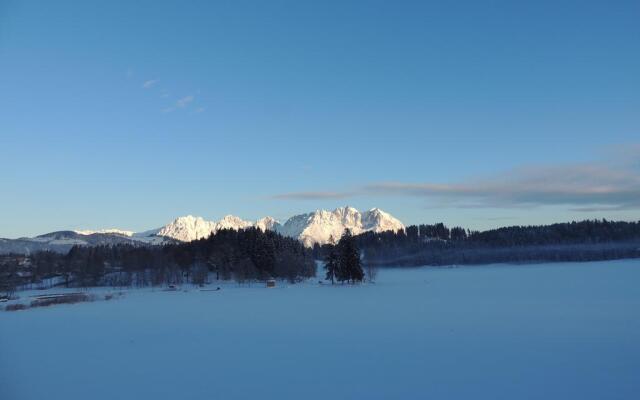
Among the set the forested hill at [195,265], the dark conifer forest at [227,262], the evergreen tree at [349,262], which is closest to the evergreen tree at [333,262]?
the dark conifer forest at [227,262]

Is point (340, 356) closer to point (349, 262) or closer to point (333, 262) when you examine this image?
point (349, 262)

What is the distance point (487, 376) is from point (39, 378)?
17.8 meters

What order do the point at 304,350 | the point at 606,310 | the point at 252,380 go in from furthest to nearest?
1. the point at 606,310
2. the point at 304,350
3. the point at 252,380

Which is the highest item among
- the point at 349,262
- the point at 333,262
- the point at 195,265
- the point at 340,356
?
the point at 195,265

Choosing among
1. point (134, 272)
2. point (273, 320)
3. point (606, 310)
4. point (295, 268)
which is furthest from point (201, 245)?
point (606, 310)

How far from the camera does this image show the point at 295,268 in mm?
99312

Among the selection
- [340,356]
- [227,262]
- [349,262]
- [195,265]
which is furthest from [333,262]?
[340,356]

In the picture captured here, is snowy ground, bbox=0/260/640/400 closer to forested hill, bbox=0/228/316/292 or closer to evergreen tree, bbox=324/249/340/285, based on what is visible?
evergreen tree, bbox=324/249/340/285

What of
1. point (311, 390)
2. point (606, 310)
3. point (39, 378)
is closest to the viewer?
point (311, 390)

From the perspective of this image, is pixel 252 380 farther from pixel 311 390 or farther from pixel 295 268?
pixel 295 268

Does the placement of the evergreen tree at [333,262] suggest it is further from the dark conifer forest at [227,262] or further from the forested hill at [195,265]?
the forested hill at [195,265]

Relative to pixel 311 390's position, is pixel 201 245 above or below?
above

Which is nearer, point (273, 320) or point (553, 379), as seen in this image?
point (553, 379)

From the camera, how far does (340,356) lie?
21109mm
